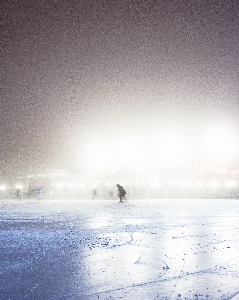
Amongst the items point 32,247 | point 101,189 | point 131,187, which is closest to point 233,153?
point 131,187

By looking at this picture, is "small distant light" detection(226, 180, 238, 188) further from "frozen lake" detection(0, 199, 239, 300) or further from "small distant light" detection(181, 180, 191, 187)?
"frozen lake" detection(0, 199, 239, 300)

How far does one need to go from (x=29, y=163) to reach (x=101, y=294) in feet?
250

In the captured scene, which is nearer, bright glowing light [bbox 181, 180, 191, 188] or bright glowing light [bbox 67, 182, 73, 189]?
bright glowing light [bbox 181, 180, 191, 188]

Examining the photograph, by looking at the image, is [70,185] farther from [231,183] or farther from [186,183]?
[231,183]

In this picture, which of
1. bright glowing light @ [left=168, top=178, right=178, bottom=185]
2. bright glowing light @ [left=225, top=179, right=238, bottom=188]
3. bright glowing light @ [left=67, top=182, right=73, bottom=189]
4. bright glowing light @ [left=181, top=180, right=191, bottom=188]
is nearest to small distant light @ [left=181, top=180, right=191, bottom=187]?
bright glowing light @ [left=181, top=180, right=191, bottom=188]

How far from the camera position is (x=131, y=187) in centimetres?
4303

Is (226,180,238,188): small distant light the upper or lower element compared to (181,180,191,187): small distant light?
lower

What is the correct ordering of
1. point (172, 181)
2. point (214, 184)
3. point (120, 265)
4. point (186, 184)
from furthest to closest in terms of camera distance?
point (172, 181), point (186, 184), point (214, 184), point (120, 265)

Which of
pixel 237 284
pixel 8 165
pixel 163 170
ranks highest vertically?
pixel 8 165

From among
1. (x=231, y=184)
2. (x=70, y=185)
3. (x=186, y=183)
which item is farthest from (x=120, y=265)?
(x=70, y=185)

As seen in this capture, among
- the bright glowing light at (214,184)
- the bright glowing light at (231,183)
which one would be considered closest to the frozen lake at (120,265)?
the bright glowing light at (231,183)

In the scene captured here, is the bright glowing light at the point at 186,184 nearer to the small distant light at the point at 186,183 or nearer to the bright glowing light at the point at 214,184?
the small distant light at the point at 186,183

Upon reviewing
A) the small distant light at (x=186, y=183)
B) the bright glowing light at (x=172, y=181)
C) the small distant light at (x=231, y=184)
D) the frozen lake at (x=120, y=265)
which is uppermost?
the bright glowing light at (x=172, y=181)

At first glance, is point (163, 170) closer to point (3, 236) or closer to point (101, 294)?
point (3, 236)
